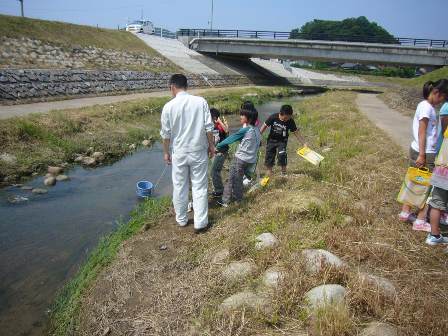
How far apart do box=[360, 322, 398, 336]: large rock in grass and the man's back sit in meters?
2.97

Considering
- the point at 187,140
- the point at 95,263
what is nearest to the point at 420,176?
the point at 187,140

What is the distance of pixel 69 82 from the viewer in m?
17.1

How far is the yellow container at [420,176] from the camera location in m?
4.71

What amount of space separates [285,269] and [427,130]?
2810 mm

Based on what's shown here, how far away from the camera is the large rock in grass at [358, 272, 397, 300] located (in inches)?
128

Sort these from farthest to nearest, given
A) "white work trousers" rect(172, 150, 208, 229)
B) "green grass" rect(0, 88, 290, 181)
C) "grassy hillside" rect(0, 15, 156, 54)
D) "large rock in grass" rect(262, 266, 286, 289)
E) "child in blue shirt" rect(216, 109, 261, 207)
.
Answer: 1. "grassy hillside" rect(0, 15, 156, 54)
2. "green grass" rect(0, 88, 290, 181)
3. "child in blue shirt" rect(216, 109, 261, 207)
4. "white work trousers" rect(172, 150, 208, 229)
5. "large rock in grass" rect(262, 266, 286, 289)

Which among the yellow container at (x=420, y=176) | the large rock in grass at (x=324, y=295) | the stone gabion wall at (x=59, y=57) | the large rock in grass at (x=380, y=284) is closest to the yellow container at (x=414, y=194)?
the yellow container at (x=420, y=176)

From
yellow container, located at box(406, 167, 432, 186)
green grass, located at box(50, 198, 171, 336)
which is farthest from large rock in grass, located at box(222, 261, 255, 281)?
yellow container, located at box(406, 167, 432, 186)

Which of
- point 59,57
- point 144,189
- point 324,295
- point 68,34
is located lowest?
point 144,189

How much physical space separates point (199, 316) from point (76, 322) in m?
1.35

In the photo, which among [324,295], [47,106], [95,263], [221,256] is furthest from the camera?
[47,106]

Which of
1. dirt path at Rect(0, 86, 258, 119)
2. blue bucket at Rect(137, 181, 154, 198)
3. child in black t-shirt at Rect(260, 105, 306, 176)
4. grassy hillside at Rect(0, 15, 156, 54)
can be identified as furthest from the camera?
grassy hillside at Rect(0, 15, 156, 54)

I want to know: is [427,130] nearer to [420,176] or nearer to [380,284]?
[420,176]

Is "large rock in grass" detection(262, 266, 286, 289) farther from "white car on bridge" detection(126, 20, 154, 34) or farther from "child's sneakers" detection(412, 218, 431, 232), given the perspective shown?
"white car on bridge" detection(126, 20, 154, 34)
